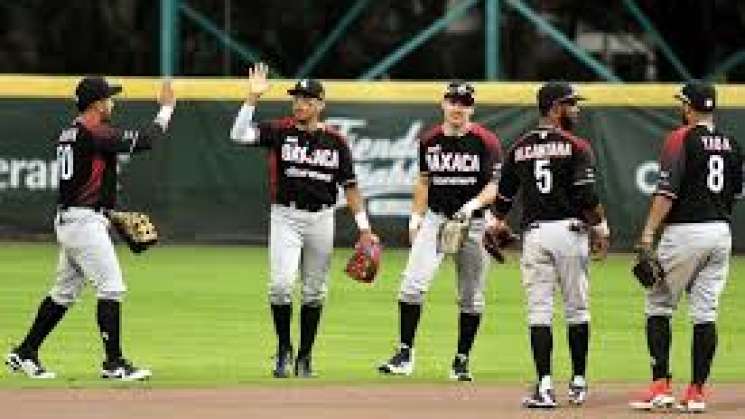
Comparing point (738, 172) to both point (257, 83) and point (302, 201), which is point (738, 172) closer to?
point (302, 201)

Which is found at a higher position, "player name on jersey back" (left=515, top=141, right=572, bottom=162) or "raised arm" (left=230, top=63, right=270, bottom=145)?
"raised arm" (left=230, top=63, right=270, bottom=145)

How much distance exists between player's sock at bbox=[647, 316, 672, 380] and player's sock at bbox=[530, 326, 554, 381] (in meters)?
0.66

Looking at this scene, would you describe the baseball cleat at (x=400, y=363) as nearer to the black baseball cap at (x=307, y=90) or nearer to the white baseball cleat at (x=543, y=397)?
the black baseball cap at (x=307, y=90)

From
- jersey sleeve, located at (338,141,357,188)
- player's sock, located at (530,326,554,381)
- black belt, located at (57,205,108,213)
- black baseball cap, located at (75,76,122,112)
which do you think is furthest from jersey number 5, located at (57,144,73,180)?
player's sock, located at (530,326,554,381)

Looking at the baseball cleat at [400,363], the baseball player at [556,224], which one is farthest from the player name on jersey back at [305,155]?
the baseball player at [556,224]

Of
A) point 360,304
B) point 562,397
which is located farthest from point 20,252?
point 562,397

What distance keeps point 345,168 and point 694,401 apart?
336 centimetres

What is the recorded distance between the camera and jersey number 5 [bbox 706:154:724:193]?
44.9ft

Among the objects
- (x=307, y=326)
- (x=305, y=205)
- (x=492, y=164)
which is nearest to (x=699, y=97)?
(x=492, y=164)

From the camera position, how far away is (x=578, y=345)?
1386 cm

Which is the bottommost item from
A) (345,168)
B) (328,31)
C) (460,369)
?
(460,369)

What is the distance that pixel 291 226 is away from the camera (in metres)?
Result: 15.5

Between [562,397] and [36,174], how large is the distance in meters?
15.1

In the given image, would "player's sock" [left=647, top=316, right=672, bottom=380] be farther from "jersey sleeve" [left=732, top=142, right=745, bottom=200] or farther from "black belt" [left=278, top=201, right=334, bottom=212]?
"black belt" [left=278, top=201, right=334, bottom=212]
